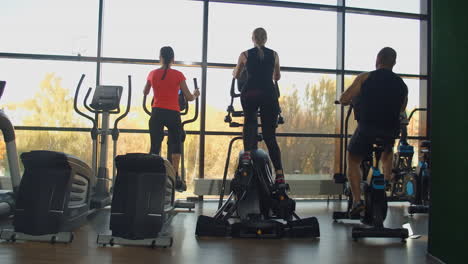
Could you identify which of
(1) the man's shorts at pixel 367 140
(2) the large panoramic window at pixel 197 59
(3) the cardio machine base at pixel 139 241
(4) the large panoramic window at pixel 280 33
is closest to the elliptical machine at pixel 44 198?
(3) the cardio machine base at pixel 139 241

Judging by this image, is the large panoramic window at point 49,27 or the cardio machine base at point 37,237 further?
the large panoramic window at point 49,27

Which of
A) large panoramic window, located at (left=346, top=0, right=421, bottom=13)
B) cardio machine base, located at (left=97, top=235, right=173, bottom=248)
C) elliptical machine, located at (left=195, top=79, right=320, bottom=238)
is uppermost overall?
large panoramic window, located at (left=346, top=0, right=421, bottom=13)

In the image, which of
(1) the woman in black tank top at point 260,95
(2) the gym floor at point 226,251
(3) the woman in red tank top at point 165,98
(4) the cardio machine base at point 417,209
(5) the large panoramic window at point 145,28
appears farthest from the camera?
(5) the large panoramic window at point 145,28

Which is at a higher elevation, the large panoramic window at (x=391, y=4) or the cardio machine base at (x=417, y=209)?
the large panoramic window at (x=391, y=4)

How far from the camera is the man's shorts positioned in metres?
3.04

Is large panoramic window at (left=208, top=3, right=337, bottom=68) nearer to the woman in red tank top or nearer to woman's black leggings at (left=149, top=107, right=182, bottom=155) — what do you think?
the woman in red tank top

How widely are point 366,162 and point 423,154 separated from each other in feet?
4.98

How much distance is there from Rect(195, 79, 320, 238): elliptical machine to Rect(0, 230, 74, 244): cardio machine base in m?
0.91

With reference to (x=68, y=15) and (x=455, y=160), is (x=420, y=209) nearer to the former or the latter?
(x=455, y=160)

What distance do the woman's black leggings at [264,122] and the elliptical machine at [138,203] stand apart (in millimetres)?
884

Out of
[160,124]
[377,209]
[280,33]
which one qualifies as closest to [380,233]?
[377,209]

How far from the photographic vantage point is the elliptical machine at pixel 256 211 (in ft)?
9.89

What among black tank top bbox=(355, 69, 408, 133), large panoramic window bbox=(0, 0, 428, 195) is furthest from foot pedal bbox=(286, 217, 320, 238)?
large panoramic window bbox=(0, 0, 428, 195)

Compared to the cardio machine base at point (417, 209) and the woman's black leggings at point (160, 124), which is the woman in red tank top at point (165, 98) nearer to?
the woman's black leggings at point (160, 124)
